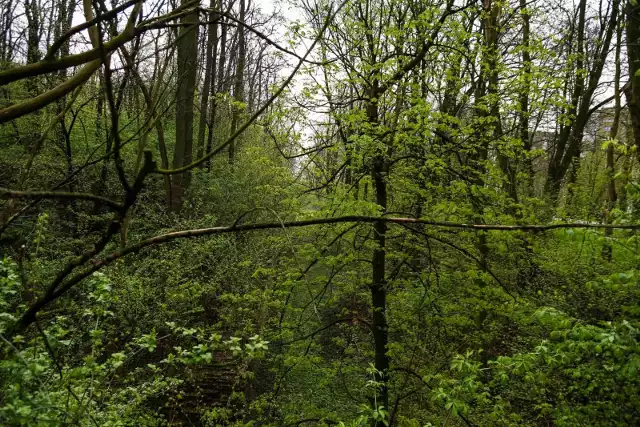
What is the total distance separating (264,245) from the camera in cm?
1052

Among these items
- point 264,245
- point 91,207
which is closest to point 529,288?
point 264,245

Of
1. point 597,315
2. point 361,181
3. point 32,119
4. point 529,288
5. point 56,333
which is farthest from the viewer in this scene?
point 32,119

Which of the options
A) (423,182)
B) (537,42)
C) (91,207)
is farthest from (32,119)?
(537,42)

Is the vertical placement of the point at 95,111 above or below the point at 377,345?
above

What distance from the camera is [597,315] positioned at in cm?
591

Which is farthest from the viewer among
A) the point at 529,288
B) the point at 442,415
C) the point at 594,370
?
the point at 529,288

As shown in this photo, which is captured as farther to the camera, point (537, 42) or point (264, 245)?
point (264, 245)

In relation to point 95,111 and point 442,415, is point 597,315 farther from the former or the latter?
point 95,111

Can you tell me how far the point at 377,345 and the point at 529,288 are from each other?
11.9 ft

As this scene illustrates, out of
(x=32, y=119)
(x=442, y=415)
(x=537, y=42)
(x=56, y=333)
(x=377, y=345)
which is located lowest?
(x=442, y=415)

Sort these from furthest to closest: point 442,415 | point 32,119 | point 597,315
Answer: point 32,119, point 442,415, point 597,315

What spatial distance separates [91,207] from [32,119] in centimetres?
239

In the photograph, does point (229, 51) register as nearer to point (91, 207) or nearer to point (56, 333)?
point (91, 207)

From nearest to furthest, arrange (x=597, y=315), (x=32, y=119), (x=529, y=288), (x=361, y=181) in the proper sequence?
1. (x=361, y=181)
2. (x=597, y=315)
3. (x=529, y=288)
4. (x=32, y=119)
